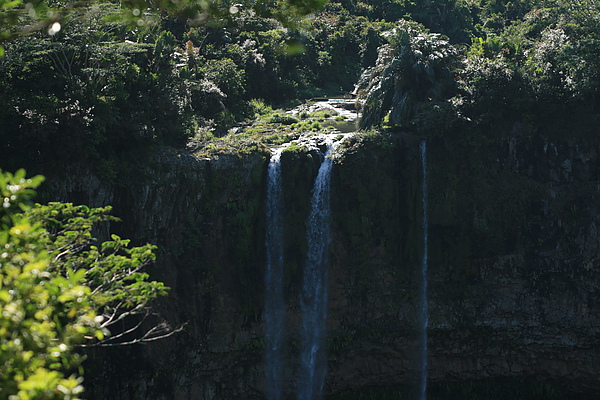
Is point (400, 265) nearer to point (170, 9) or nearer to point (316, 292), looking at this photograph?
point (316, 292)

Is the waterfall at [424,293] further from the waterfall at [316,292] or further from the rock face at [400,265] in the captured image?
the waterfall at [316,292]

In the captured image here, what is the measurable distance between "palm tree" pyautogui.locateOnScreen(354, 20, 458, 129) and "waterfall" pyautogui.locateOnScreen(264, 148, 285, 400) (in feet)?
15.7

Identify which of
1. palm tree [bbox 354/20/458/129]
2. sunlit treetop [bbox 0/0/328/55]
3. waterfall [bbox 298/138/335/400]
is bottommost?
waterfall [bbox 298/138/335/400]

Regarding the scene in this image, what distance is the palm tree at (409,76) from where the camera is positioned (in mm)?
25000

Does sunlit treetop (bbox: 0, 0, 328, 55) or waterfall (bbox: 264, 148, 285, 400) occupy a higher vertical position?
sunlit treetop (bbox: 0, 0, 328, 55)

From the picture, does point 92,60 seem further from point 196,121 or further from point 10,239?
point 10,239

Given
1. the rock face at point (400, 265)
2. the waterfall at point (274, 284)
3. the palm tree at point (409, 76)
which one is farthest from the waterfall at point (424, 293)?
the waterfall at point (274, 284)

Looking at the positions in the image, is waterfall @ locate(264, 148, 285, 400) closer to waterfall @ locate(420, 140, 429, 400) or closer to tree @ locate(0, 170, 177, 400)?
waterfall @ locate(420, 140, 429, 400)

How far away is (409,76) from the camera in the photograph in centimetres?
2536

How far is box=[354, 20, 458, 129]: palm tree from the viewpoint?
82.0 feet

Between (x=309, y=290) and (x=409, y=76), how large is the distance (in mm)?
9472

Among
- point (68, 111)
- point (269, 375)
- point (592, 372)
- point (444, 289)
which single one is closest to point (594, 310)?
point (592, 372)

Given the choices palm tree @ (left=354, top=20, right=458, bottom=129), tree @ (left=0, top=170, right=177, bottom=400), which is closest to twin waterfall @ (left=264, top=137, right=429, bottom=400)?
palm tree @ (left=354, top=20, right=458, bottom=129)

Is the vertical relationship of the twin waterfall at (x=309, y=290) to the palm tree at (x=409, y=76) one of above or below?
below
